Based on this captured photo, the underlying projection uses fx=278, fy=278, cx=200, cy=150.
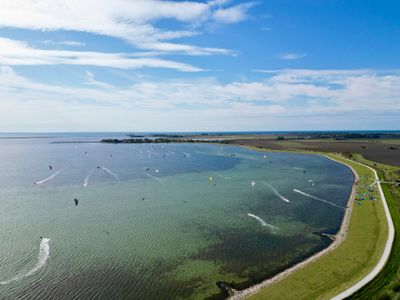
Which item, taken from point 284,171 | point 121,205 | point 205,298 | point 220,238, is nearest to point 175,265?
point 205,298

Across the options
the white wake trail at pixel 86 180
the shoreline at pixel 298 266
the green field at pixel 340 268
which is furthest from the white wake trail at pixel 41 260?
the white wake trail at pixel 86 180

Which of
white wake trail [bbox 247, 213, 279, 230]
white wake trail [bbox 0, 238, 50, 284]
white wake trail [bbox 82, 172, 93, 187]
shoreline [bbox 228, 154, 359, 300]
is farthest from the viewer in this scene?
white wake trail [bbox 82, 172, 93, 187]

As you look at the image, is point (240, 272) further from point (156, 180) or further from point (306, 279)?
point (156, 180)

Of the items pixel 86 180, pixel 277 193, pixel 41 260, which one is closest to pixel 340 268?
pixel 41 260

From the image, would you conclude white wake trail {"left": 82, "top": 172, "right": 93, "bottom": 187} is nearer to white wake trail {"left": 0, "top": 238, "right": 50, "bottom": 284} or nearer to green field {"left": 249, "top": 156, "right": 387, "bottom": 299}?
white wake trail {"left": 0, "top": 238, "right": 50, "bottom": 284}

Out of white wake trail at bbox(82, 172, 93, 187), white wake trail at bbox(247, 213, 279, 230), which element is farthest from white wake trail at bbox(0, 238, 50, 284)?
white wake trail at bbox(82, 172, 93, 187)
